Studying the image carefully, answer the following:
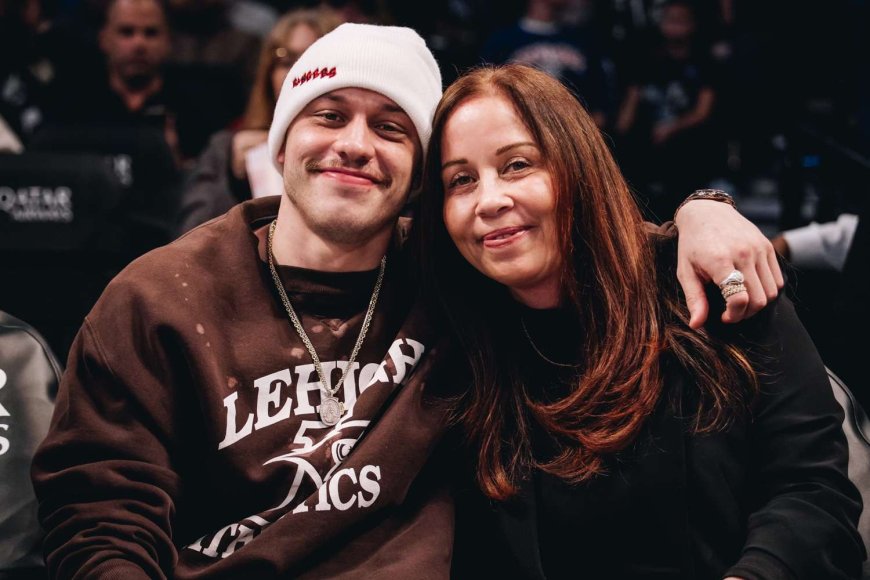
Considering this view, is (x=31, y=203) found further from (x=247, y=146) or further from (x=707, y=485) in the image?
(x=707, y=485)

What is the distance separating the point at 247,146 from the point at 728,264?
1.78 m

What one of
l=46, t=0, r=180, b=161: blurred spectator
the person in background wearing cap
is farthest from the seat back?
l=46, t=0, r=180, b=161: blurred spectator

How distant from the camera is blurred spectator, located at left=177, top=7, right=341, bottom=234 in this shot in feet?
9.62

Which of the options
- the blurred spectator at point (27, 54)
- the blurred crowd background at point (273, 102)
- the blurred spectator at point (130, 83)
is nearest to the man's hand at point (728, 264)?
the blurred crowd background at point (273, 102)

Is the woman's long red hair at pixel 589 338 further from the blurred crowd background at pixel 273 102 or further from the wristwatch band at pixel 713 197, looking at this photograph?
the blurred crowd background at pixel 273 102

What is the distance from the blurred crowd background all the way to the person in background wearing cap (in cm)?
99

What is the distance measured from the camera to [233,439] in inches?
64.6

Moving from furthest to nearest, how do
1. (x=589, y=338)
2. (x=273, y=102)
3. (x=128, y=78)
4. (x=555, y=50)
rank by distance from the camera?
(x=555, y=50) < (x=128, y=78) < (x=273, y=102) < (x=589, y=338)

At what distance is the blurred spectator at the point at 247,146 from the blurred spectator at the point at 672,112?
1.76m

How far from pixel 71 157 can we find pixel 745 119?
10.4 feet

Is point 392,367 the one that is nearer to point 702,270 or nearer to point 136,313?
point 136,313

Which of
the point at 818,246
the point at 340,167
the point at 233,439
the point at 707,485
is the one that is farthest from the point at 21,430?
the point at 818,246

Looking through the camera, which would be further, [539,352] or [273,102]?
[273,102]

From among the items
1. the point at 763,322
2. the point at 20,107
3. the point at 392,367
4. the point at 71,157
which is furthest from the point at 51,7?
the point at 763,322
